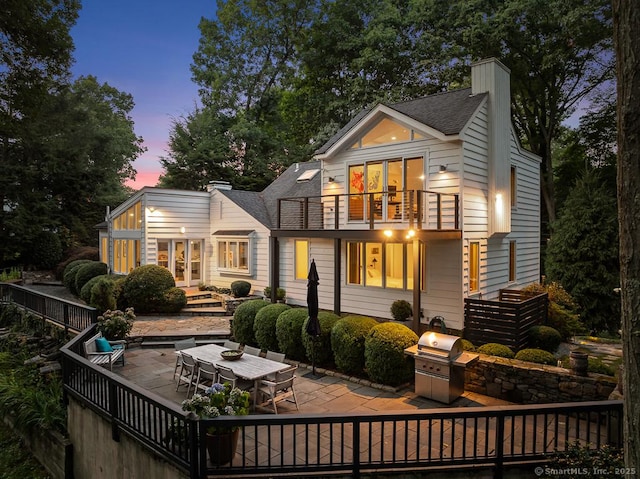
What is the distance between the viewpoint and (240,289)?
16734 mm

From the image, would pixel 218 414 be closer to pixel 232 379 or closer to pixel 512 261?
pixel 232 379

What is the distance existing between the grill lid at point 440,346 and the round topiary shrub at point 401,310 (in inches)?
139

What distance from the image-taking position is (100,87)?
36.4 metres

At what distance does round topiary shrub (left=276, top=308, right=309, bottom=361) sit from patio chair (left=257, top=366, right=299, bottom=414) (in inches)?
84.7

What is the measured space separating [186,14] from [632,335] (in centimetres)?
3348

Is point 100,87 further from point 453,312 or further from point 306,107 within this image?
point 453,312

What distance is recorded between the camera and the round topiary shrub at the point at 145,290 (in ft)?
49.0

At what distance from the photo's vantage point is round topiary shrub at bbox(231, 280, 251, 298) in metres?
16.8

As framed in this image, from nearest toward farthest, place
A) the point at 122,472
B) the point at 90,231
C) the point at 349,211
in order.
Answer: the point at 122,472
the point at 349,211
the point at 90,231

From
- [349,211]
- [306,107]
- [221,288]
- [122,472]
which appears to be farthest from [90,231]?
[122,472]


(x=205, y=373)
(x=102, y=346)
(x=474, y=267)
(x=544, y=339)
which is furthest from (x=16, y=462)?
(x=544, y=339)

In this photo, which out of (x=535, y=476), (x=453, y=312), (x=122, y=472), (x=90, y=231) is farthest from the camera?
(x=90, y=231)

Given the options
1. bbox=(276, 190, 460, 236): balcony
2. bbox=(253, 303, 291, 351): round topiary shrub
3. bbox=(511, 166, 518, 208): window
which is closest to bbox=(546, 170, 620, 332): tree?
bbox=(511, 166, 518, 208): window

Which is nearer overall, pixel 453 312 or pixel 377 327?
pixel 377 327
